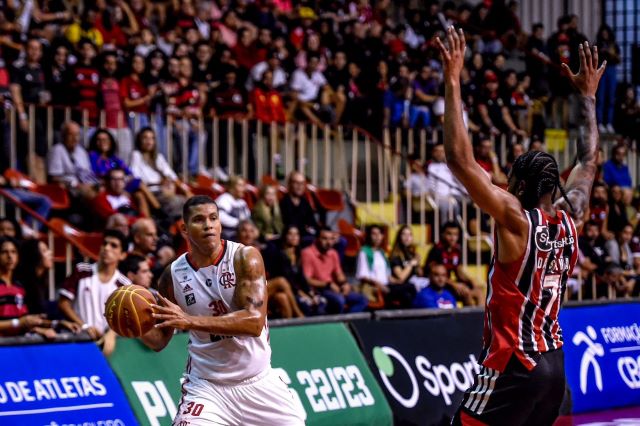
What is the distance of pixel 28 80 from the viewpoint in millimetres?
15289

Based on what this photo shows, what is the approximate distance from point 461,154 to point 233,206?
393 inches

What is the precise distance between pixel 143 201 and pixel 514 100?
907cm

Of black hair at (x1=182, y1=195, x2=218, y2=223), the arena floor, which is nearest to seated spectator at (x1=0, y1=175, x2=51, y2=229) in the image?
the arena floor

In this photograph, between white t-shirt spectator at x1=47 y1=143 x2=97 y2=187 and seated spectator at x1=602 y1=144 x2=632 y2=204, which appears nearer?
white t-shirt spectator at x1=47 y1=143 x2=97 y2=187

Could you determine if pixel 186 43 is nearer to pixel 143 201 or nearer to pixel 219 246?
pixel 143 201

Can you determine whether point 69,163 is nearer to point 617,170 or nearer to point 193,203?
point 193,203

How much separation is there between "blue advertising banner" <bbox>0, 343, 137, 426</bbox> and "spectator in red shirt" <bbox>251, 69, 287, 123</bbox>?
9191 millimetres

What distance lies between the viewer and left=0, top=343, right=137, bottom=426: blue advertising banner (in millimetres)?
8586

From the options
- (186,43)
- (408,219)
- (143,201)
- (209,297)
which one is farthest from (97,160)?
(209,297)

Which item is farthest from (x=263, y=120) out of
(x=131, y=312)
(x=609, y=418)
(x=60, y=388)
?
(x=131, y=312)

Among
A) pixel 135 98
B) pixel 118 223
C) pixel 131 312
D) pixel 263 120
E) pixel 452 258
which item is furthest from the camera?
pixel 263 120

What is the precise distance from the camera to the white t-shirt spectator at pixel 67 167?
14.7 m

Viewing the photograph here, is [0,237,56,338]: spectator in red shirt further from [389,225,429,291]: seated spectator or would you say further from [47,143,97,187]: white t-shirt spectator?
[389,225,429,291]: seated spectator

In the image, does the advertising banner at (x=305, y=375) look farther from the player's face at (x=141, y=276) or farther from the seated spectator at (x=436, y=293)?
the seated spectator at (x=436, y=293)
